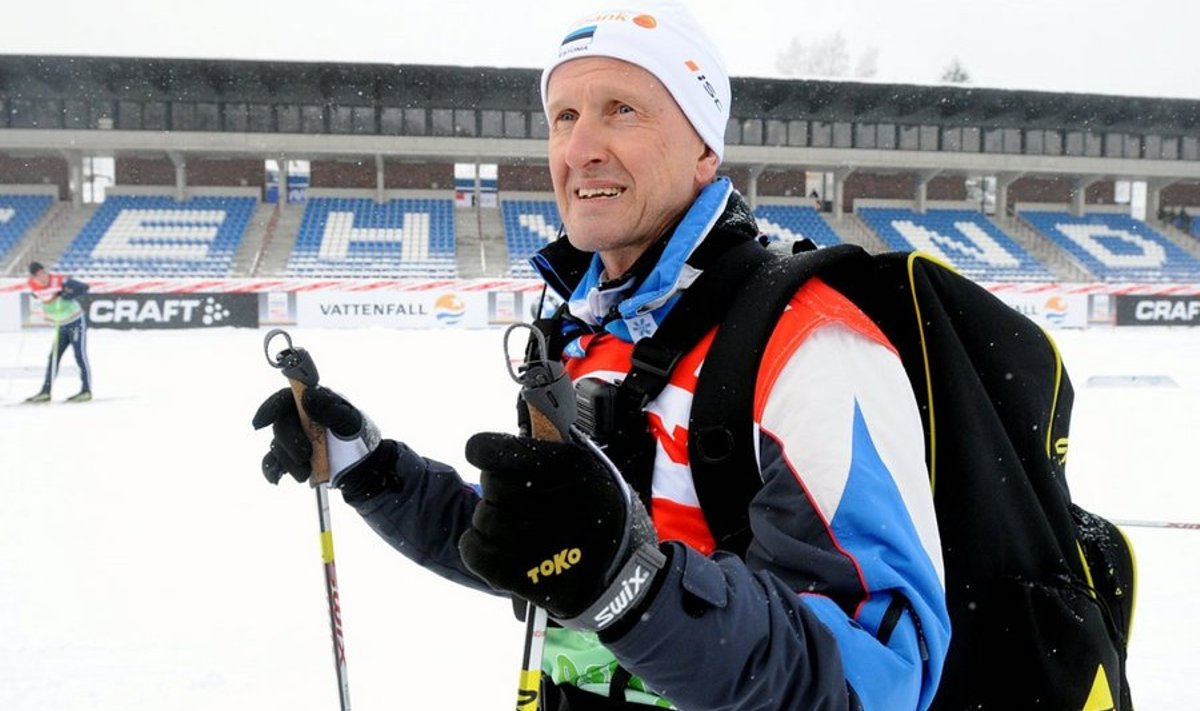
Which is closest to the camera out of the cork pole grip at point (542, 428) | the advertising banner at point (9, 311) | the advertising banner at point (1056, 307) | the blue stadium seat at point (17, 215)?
the cork pole grip at point (542, 428)

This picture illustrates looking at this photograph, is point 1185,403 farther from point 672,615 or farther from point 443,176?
point 443,176

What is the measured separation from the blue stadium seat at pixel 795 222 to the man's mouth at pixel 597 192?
109 feet

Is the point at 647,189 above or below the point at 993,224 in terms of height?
below

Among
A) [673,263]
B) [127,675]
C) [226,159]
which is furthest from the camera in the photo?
[226,159]

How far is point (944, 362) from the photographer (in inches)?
53.1

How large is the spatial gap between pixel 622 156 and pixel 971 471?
782 mm

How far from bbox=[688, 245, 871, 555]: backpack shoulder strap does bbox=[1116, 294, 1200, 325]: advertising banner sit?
27.8 metres

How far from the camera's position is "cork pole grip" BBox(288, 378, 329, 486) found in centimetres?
228

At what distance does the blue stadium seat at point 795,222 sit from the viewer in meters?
34.8

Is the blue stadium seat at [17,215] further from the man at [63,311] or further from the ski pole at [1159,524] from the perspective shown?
the ski pole at [1159,524]

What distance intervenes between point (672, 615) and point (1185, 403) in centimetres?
1241

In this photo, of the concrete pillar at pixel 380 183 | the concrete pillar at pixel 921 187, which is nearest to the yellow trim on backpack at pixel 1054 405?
the concrete pillar at pixel 380 183

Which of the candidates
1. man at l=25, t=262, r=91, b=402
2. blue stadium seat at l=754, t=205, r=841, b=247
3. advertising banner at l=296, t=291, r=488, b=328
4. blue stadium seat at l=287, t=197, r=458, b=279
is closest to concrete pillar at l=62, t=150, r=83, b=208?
blue stadium seat at l=287, t=197, r=458, b=279

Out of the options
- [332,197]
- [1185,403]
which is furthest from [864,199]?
[1185,403]
